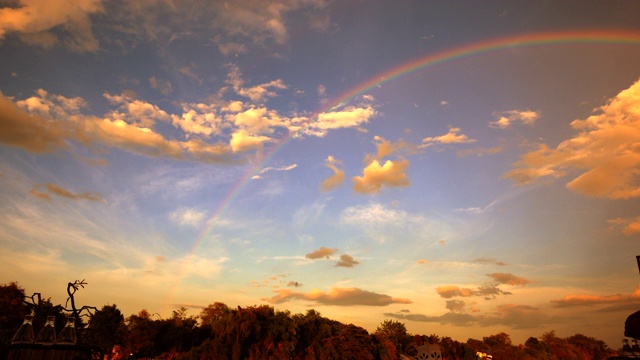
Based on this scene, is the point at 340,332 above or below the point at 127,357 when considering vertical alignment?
above

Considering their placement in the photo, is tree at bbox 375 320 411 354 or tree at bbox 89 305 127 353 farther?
tree at bbox 375 320 411 354

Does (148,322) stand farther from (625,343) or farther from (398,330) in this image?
(398,330)

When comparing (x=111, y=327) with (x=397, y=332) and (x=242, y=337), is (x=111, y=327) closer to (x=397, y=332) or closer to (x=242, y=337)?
(x=242, y=337)

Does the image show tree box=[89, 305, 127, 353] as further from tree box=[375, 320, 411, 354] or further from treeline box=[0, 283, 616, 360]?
tree box=[375, 320, 411, 354]

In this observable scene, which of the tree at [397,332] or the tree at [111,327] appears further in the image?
the tree at [397,332]

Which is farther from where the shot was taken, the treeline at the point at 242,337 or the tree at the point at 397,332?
the tree at the point at 397,332

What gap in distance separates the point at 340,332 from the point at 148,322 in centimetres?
3572

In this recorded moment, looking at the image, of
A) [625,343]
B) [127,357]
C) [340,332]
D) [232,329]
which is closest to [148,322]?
[127,357]

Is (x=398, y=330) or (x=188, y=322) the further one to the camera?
(x=398, y=330)

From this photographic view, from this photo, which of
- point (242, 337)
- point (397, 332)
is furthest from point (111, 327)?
point (397, 332)

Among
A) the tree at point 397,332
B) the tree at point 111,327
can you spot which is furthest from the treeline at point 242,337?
the tree at point 397,332

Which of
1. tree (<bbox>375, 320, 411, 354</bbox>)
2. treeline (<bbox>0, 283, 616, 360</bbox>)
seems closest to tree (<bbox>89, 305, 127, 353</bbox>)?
treeline (<bbox>0, 283, 616, 360</bbox>)

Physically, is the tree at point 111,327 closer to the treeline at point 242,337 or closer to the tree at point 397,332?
the treeline at point 242,337

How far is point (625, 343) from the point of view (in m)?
9.14
